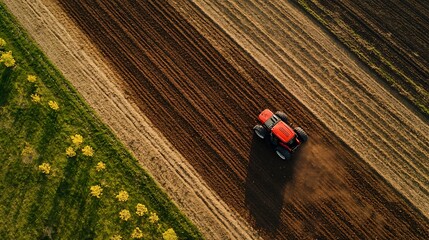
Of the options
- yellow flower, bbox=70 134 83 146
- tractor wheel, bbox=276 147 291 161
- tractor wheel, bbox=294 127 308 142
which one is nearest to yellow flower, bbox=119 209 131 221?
yellow flower, bbox=70 134 83 146

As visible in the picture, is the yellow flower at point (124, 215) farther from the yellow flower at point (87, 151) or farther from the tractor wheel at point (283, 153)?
the tractor wheel at point (283, 153)

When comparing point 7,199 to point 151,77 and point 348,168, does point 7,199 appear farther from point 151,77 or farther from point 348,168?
point 348,168

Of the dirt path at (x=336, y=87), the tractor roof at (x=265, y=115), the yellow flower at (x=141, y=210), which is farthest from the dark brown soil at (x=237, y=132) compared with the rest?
the yellow flower at (x=141, y=210)

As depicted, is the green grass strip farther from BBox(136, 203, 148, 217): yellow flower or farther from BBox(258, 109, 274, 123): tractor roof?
BBox(258, 109, 274, 123): tractor roof

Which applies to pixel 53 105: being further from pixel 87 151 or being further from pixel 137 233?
pixel 137 233

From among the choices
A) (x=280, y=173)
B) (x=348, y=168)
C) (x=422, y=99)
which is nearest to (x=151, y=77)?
(x=280, y=173)

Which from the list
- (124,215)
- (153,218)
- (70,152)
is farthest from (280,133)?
(70,152)
